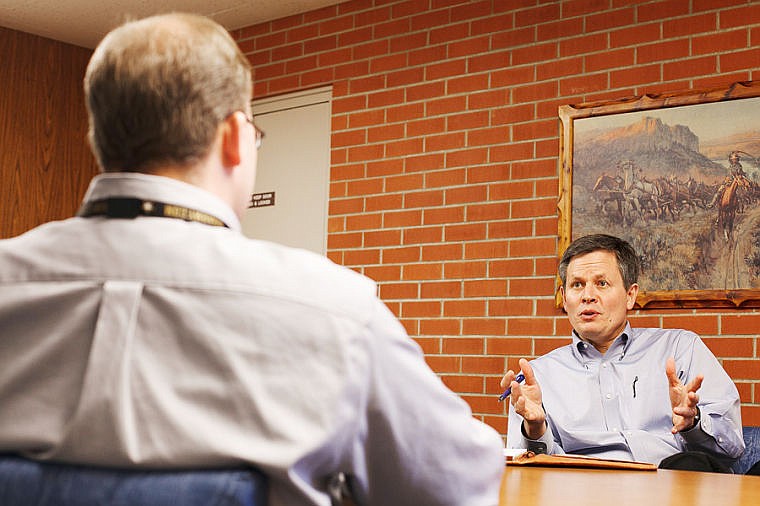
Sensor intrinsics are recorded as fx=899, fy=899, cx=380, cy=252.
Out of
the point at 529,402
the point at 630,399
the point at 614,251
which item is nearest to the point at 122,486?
the point at 529,402

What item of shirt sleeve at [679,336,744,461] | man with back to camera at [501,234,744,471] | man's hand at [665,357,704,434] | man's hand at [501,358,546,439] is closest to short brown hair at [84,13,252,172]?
man's hand at [501,358,546,439]

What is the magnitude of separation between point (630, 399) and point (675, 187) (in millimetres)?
1041

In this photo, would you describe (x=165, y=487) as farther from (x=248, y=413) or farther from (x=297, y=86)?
(x=297, y=86)

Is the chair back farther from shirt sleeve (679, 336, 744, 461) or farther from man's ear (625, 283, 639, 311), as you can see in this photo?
man's ear (625, 283, 639, 311)

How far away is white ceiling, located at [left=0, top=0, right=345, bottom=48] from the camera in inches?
A: 187

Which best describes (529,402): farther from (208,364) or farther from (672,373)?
(208,364)

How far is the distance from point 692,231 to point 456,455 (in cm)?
288

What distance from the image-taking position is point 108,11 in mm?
4879

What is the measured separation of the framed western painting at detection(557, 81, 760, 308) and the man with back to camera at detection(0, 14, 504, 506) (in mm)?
2768

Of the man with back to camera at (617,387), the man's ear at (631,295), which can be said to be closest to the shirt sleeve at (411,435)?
the man with back to camera at (617,387)

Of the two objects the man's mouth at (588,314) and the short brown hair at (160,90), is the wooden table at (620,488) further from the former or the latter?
the man's mouth at (588,314)

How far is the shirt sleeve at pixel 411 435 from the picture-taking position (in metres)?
0.91

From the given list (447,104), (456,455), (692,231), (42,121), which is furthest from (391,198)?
(456,455)

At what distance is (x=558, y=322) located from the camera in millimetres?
3855
